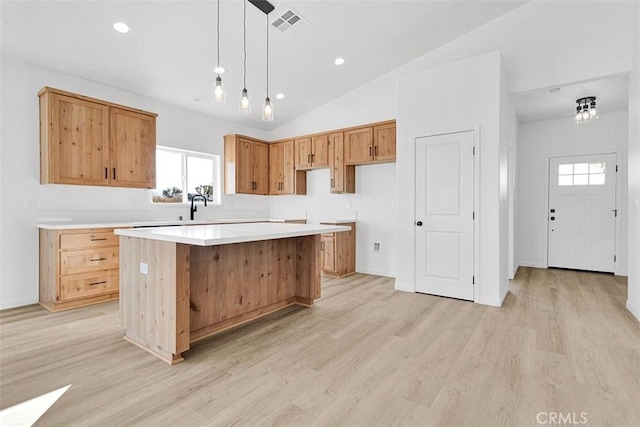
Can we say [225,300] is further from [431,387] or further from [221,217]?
[221,217]

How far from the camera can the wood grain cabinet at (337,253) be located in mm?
5062

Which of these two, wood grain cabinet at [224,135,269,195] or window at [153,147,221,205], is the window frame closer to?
window at [153,147,221,205]

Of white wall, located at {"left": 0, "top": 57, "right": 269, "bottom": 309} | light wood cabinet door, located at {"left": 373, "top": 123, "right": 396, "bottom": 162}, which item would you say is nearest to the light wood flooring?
white wall, located at {"left": 0, "top": 57, "right": 269, "bottom": 309}

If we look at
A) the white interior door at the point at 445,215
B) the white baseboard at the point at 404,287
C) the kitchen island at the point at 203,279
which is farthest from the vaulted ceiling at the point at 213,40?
the white baseboard at the point at 404,287

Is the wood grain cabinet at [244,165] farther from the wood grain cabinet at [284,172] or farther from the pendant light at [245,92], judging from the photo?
the pendant light at [245,92]

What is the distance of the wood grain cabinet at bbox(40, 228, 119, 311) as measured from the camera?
11.1 feet

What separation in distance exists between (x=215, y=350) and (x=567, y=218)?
6.31 m

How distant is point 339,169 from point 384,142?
2.86 ft

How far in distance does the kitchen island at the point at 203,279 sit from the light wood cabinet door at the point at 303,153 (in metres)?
2.46

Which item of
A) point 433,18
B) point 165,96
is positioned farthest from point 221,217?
point 433,18

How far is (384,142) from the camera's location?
4.85m

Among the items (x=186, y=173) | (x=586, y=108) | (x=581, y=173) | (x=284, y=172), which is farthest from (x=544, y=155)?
(x=186, y=173)

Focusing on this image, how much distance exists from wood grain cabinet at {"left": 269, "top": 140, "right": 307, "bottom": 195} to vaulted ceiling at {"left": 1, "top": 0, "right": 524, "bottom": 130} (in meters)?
1.26

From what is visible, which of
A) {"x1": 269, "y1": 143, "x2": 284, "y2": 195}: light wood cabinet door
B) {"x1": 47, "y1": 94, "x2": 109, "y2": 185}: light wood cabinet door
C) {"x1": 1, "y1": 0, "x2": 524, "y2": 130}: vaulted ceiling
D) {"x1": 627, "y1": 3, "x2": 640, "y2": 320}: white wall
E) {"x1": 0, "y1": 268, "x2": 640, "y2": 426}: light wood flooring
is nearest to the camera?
{"x1": 0, "y1": 268, "x2": 640, "y2": 426}: light wood flooring
